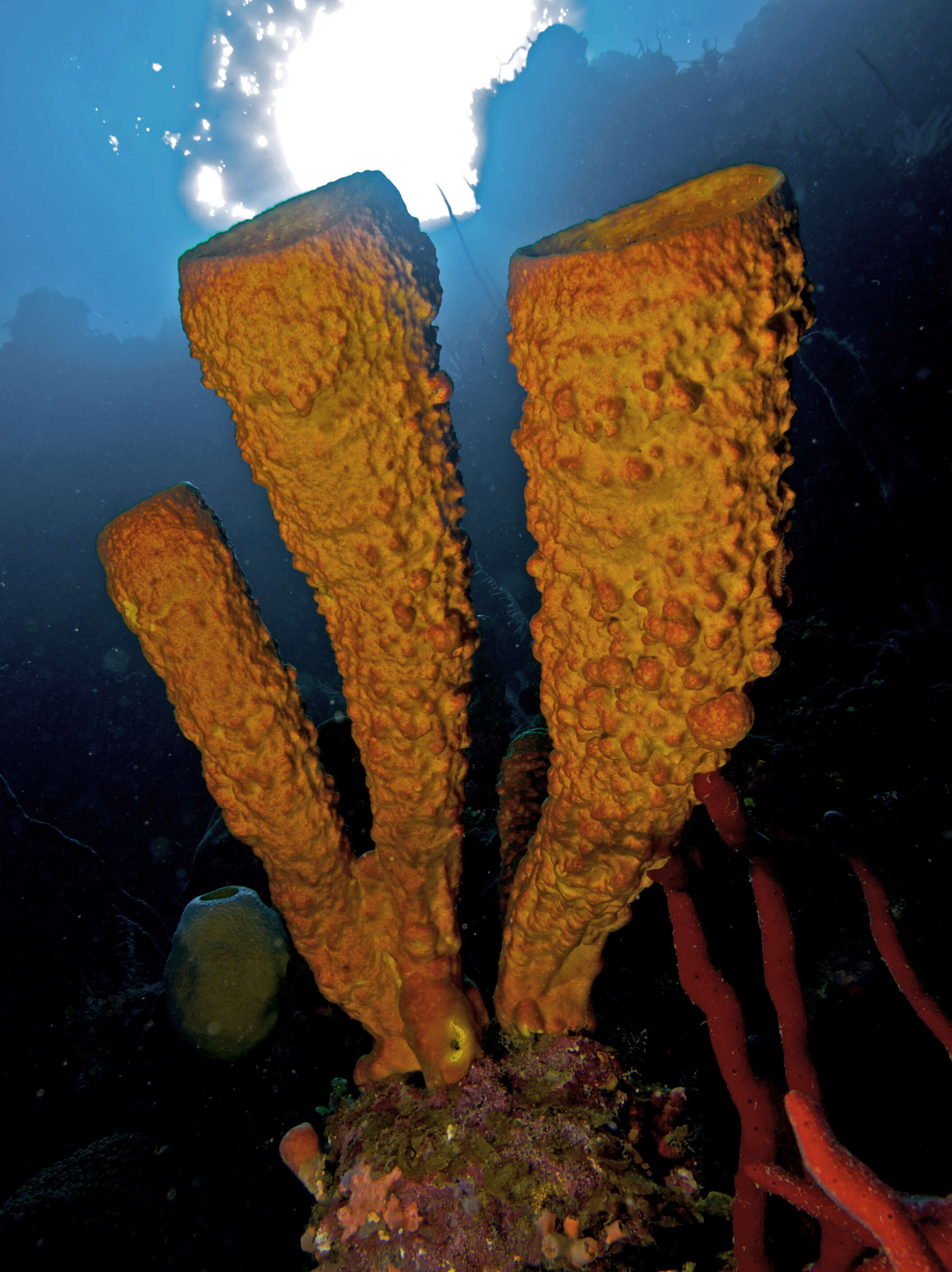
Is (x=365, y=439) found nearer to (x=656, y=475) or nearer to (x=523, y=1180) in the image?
(x=656, y=475)

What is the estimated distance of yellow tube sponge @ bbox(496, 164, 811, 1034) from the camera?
0.78 metres

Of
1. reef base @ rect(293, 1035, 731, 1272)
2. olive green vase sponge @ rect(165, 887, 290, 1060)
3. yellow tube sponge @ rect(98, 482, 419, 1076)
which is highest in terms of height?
yellow tube sponge @ rect(98, 482, 419, 1076)

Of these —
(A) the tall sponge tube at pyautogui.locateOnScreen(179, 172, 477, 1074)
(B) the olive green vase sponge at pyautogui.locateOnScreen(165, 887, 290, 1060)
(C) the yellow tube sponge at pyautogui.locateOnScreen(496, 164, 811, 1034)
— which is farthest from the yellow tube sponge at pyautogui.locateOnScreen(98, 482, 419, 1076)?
(B) the olive green vase sponge at pyautogui.locateOnScreen(165, 887, 290, 1060)

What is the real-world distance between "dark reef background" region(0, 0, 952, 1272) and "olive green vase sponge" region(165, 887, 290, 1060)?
0.22 meters

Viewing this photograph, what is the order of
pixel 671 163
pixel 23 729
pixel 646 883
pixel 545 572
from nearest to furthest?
pixel 545 572 < pixel 646 883 < pixel 23 729 < pixel 671 163

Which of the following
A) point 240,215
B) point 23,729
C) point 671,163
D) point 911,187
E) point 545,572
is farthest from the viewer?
point 240,215

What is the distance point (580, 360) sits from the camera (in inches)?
32.7

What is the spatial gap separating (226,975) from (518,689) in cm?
733

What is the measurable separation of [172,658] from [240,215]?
32.5 meters

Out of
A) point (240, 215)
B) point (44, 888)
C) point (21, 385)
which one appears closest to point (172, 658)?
point (44, 888)

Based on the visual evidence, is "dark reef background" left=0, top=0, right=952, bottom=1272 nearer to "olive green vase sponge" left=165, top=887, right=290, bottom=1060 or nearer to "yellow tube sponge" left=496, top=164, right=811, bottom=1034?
"olive green vase sponge" left=165, top=887, right=290, bottom=1060

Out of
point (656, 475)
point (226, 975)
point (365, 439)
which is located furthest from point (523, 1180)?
point (226, 975)

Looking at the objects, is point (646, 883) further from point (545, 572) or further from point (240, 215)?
point (240, 215)

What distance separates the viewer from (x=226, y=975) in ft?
11.9
